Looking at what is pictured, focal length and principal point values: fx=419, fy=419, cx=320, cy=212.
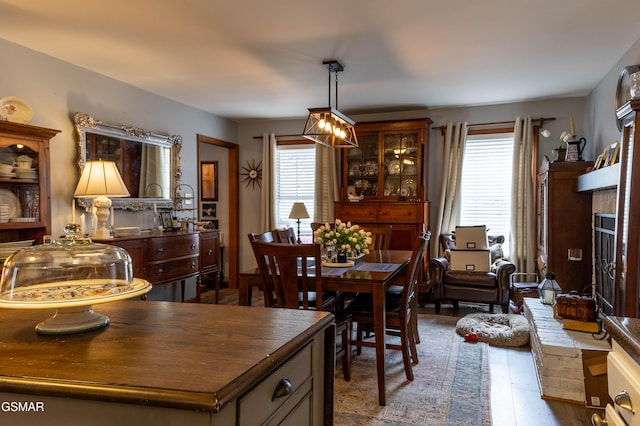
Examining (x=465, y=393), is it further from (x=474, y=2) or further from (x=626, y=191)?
(x=474, y=2)

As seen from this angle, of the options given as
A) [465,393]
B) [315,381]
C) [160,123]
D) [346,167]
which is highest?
[160,123]

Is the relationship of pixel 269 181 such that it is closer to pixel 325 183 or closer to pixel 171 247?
pixel 325 183

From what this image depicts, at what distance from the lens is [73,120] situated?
366cm

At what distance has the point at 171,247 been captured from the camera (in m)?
4.11

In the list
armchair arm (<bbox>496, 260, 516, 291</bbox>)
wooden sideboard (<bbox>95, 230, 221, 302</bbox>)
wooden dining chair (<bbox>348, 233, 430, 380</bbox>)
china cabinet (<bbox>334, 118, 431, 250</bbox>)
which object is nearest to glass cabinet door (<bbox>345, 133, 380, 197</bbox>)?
china cabinet (<bbox>334, 118, 431, 250</bbox>)

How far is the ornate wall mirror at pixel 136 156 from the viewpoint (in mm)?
3791

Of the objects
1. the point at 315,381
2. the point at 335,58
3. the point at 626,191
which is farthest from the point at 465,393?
the point at 335,58

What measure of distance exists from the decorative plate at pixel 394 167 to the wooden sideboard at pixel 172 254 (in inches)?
90.7

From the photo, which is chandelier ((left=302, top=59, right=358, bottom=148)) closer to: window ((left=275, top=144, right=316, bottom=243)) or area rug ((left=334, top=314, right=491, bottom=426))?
area rug ((left=334, top=314, right=491, bottom=426))

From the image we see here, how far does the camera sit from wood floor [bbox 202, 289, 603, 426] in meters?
2.39

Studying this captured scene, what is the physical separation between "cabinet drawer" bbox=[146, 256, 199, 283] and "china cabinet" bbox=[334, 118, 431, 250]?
1.95 metres

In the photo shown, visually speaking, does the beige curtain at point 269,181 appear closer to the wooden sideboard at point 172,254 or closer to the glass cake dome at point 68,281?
the wooden sideboard at point 172,254

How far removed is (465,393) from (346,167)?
3.39 metres

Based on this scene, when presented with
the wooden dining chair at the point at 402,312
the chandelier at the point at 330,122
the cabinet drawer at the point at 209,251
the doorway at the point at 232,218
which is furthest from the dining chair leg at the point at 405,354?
the doorway at the point at 232,218
